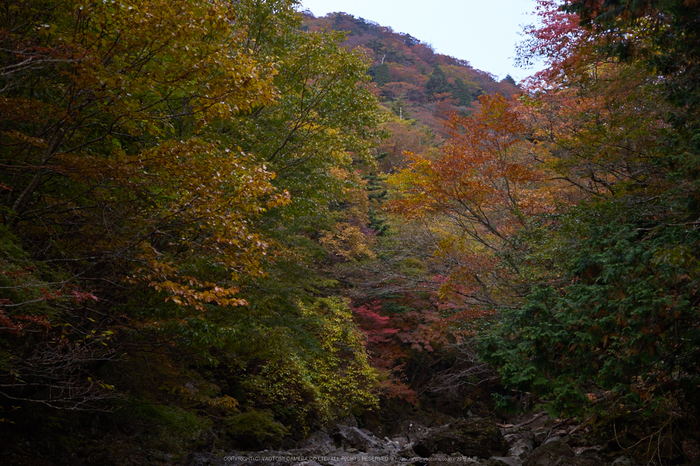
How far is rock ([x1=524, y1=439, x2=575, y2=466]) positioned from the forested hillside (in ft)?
3.09

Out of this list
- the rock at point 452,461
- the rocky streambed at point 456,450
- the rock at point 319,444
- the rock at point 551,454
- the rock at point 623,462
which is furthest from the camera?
the rock at point 319,444

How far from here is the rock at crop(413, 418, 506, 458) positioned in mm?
12336

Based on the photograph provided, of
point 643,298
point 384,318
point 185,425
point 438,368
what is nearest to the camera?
point 643,298

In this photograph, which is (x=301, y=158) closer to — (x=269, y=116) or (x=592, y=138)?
(x=269, y=116)

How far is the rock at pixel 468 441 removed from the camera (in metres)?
12.3

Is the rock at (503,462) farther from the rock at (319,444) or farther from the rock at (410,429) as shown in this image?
the rock at (410,429)

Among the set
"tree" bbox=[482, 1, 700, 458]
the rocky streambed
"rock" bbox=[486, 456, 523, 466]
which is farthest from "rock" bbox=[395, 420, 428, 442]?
"tree" bbox=[482, 1, 700, 458]

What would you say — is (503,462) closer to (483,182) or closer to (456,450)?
(456,450)

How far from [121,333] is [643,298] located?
6.96 m

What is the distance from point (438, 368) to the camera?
939 inches

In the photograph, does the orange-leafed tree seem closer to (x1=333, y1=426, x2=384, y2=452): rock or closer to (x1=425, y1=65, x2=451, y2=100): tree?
(x1=333, y1=426, x2=384, y2=452): rock

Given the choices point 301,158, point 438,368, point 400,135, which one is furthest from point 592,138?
point 400,135

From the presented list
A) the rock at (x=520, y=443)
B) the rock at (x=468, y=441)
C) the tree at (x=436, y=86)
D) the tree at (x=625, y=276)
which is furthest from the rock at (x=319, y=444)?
the tree at (x=436, y=86)

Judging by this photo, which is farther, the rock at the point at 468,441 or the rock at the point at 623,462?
the rock at the point at 468,441
